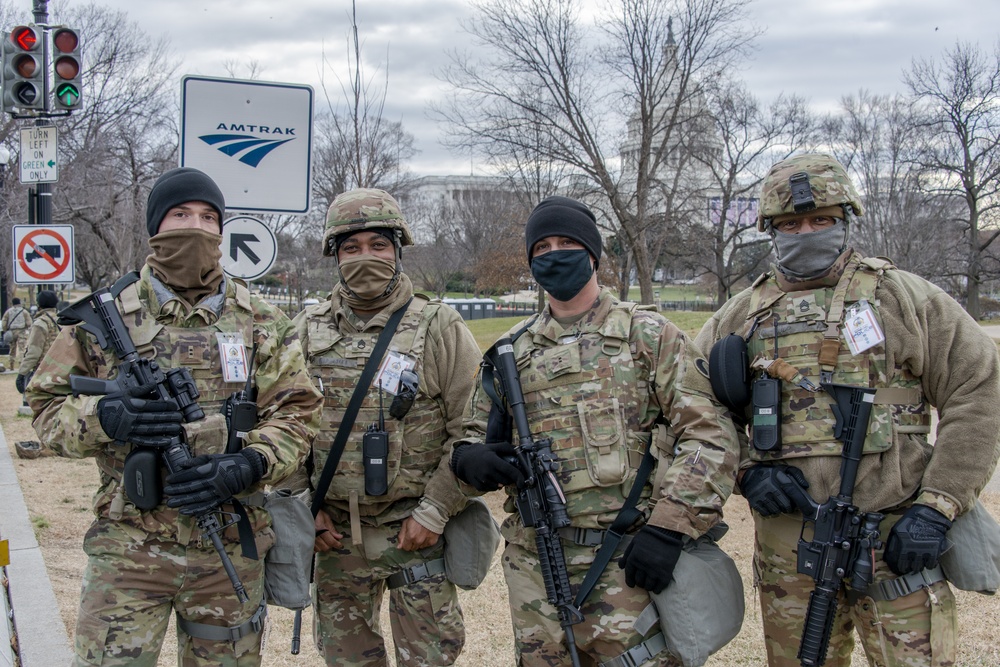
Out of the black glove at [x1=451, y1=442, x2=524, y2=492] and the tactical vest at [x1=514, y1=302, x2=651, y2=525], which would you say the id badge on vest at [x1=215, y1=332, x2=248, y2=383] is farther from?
the tactical vest at [x1=514, y1=302, x2=651, y2=525]


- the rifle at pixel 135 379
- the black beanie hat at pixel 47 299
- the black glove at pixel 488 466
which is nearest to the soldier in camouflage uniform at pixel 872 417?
the black glove at pixel 488 466

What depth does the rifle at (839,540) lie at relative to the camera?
2.76 metres

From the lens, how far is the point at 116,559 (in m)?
2.87

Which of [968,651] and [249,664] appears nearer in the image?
[249,664]

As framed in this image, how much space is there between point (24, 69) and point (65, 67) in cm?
36

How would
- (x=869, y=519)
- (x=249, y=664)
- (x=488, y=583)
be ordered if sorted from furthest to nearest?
1. (x=488, y=583)
2. (x=249, y=664)
3. (x=869, y=519)

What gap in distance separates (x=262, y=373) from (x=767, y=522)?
6.63 feet

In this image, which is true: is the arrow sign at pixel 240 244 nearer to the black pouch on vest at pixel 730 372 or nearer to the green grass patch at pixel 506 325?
the black pouch on vest at pixel 730 372

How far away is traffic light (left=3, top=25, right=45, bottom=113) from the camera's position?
7.73 meters

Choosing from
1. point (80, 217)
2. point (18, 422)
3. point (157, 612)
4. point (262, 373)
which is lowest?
point (18, 422)

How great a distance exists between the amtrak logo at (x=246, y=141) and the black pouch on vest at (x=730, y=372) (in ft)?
11.6

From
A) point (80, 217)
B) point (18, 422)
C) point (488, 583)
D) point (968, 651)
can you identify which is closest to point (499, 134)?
point (18, 422)

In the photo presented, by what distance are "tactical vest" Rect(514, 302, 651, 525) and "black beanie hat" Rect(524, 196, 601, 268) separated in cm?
29

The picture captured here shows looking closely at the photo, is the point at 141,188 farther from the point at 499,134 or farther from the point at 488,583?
the point at 488,583
